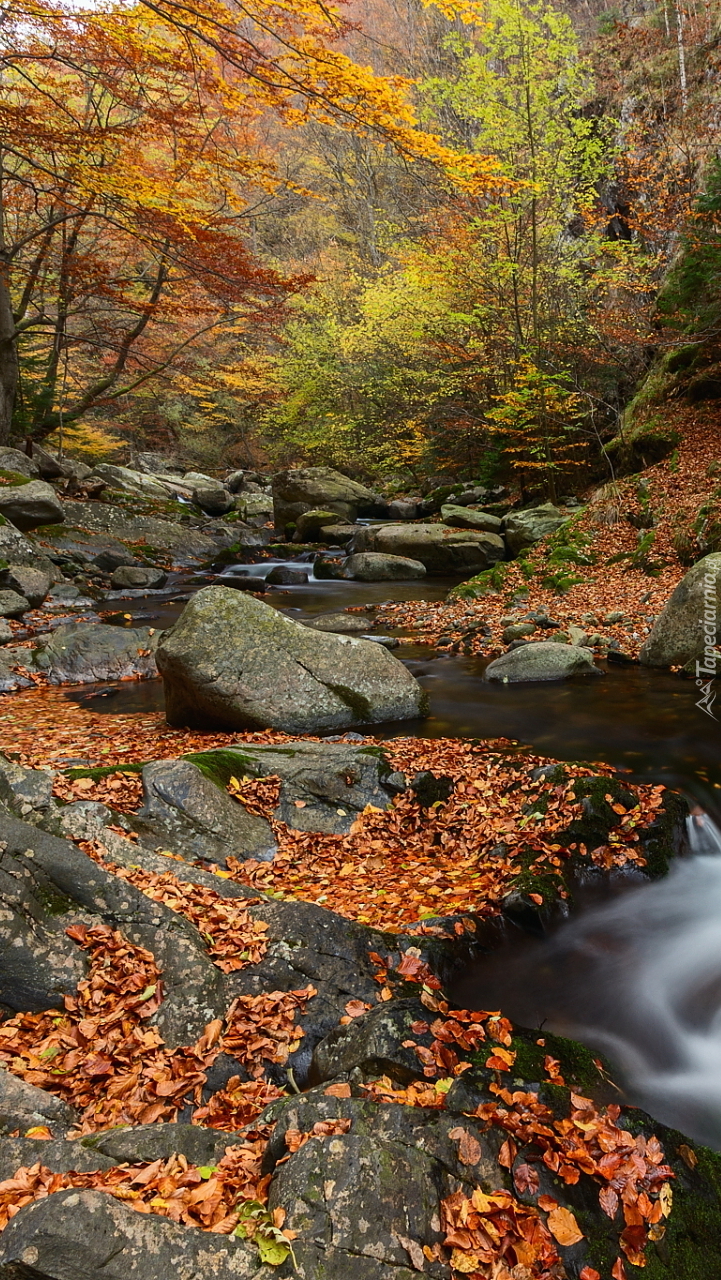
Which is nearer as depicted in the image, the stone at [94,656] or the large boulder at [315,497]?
the stone at [94,656]

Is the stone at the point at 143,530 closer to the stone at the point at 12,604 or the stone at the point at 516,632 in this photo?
the stone at the point at 12,604

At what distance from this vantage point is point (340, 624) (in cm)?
1198

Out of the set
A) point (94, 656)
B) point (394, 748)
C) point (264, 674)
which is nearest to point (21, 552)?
point (94, 656)

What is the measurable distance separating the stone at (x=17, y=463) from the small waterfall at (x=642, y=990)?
1514 cm

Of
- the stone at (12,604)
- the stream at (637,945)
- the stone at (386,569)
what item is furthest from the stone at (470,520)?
the stone at (12,604)

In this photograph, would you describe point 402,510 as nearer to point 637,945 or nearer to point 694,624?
point 694,624

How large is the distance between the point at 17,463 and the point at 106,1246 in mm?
16904

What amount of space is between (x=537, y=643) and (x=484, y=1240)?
785 centimetres

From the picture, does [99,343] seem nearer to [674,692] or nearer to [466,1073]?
[674,692]

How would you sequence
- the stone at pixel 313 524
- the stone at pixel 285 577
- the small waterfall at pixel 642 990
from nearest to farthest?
the small waterfall at pixel 642 990, the stone at pixel 285 577, the stone at pixel 313 524

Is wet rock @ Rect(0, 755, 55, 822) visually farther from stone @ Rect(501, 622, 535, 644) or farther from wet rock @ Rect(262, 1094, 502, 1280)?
stone @ Rect(501, 622, 535, 644)

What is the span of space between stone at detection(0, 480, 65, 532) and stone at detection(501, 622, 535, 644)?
33.6ft

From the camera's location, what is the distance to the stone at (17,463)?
50.2 feet

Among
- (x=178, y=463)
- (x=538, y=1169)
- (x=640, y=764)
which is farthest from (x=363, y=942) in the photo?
(x=178, y=463)
